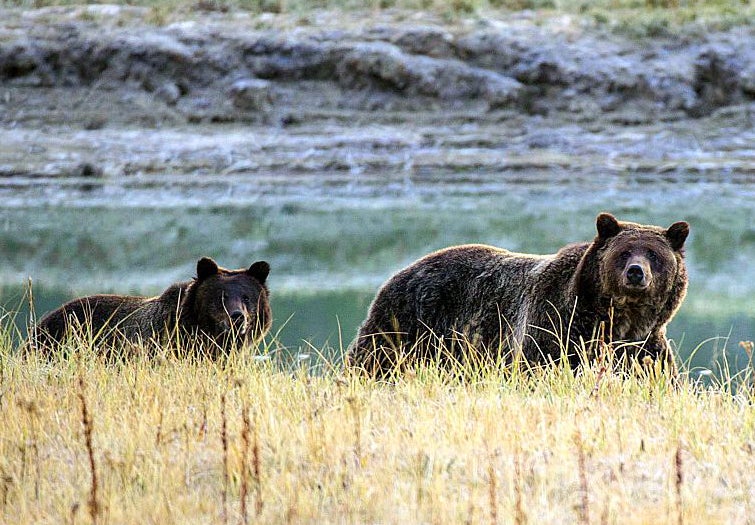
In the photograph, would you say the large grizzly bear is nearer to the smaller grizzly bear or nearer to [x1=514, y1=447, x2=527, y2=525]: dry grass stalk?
the smaller grizzly bear

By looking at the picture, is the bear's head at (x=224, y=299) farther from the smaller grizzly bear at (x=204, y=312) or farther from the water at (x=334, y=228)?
the water at (x=334, y=228)

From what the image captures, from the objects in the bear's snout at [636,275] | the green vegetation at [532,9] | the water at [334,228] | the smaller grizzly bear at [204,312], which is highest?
the green vegetation at [532,9]

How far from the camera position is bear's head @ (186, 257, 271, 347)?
7.30 m

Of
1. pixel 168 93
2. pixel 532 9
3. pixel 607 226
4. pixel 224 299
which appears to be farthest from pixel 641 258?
pixel 532 9

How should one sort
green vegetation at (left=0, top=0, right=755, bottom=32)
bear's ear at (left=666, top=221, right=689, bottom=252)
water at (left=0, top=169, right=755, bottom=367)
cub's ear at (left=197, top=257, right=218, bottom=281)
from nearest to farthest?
bear's ear at (left=666, top=221, right=689, bottom=252) → cub's ear at (left=197, top=257, right=218, bottom=281) → water at (left=0, top=169, right=755, bottom=367) → green vegetation at (left=0, top=0, right=755, bottom=32)

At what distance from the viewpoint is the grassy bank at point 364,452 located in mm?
3814

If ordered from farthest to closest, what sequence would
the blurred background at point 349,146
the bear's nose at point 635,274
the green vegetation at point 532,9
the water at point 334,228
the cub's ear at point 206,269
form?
the green vegetation at point 532,9, the blurred background at point 349,146, the water at point 334,228, the cub's ear at point 206,269, the bear's nose at point 635,274

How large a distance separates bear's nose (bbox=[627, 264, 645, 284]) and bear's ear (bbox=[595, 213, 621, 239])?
492 millimetres

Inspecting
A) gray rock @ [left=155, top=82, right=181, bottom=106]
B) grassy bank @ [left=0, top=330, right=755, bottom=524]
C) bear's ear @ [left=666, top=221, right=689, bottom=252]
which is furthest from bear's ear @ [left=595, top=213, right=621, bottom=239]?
gray rock @ [left=155, top=82, right=181, bottom=106]

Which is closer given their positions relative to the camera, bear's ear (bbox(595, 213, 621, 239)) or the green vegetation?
bear's ear (bbox(595, 213, 621, 239))

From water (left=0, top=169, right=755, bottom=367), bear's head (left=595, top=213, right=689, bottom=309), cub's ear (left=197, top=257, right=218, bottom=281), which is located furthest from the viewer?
water (left=0, top=169, right=755, bottom=367)

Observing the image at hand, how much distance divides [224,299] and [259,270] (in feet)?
1.41

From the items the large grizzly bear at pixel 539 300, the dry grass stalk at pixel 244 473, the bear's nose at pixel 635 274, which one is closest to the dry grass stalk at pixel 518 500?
the dry grass stalk at pixel 244 473

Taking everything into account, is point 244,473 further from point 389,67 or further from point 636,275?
point 389,67
